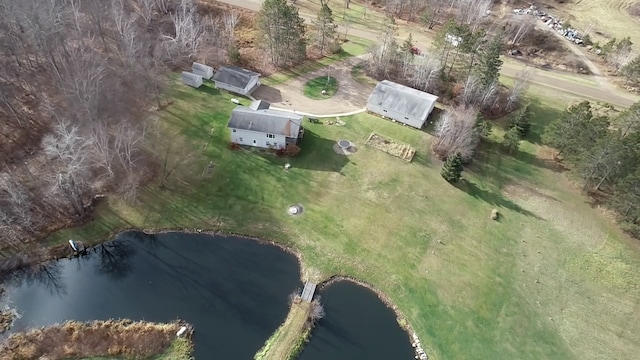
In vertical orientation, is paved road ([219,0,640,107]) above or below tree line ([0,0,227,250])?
above

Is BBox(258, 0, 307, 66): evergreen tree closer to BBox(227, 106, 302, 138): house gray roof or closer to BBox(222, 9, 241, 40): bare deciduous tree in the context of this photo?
BBox(222, 9, 241, 40): bare deciduous tree

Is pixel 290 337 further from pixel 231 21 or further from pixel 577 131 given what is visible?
pixel 231 21

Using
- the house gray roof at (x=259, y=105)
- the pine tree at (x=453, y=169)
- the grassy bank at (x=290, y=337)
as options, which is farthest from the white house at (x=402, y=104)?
the grassy bank at (x=290, y=337)

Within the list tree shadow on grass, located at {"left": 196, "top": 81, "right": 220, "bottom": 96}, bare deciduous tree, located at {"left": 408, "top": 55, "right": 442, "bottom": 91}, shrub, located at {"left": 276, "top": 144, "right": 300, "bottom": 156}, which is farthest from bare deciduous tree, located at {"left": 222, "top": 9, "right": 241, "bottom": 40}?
bare deciduous tree, located at {"left": 408, "top": 55, "right": 442, "bottom": 91}

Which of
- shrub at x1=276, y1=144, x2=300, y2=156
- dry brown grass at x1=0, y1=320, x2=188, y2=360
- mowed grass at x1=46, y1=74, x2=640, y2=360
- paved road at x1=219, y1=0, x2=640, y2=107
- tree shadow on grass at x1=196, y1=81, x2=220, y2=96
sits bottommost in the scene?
dry brown grass at x1=0, y1=320, x2=188, y2=360

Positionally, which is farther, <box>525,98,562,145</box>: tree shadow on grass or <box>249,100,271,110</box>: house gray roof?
<box>525,98,562,145</box>: tree shadow on grass

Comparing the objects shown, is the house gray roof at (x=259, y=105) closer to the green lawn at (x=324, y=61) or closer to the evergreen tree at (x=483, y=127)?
the green lawn at (x=324, y=61)

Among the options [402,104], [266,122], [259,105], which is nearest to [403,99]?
[402,104]
